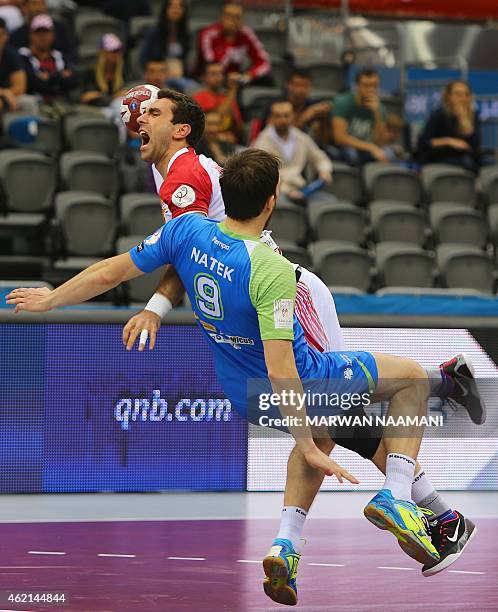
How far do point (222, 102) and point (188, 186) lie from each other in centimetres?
822

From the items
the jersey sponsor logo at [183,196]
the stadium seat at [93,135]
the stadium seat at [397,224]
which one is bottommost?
the stadium seat at [397,224]

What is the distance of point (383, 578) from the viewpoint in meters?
6.91

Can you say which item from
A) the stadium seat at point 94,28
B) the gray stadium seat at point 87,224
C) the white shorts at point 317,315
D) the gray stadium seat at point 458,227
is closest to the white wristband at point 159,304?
the white shorts at point 317,315

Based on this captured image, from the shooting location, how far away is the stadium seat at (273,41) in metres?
17.4

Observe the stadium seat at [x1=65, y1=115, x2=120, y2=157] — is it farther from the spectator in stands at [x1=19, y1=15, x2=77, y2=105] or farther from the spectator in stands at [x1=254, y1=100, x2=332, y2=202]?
the spectator in stands at [x1=254, y1=100, x2=332, y2=202]

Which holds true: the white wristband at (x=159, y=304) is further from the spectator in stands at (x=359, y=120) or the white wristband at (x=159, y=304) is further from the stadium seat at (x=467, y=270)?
the spectator in stands at (x=359, y=120)

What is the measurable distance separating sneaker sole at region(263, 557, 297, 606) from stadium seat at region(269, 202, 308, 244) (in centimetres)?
756

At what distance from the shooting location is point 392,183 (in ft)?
48.6

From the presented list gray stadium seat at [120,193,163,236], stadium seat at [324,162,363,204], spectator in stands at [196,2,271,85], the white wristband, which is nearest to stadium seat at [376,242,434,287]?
stadium seat at [324,162,363,204]

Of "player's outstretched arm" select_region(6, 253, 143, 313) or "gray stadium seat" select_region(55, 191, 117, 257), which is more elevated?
"player's outstretched arm" select_region(6, 253, 143, 313)

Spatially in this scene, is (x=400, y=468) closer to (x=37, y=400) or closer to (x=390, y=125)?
(x=37, y=400)

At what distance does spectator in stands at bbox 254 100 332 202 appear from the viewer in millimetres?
14008

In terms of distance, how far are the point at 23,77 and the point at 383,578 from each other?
9.06 metres

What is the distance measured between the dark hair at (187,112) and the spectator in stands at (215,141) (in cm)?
596
